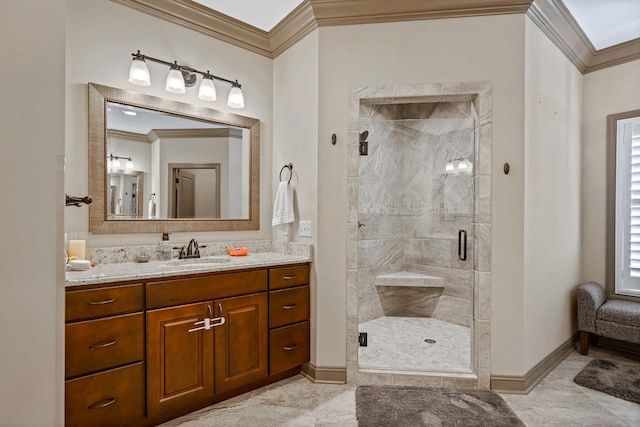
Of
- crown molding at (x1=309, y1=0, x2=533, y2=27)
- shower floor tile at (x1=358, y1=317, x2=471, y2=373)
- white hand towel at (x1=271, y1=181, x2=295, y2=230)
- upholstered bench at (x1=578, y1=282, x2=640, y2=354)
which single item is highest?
crown molding at (x1=309, y1=0, x2=533, y2=27)

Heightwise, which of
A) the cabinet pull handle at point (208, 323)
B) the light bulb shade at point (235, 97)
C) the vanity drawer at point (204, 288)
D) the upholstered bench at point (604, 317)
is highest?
the light bulb shade at point (235, 97)

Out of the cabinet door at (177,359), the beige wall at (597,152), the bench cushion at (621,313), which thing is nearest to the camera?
the cabinet door at (177,359)

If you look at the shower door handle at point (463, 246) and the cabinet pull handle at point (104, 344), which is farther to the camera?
the shower door handle at point (463, 246)

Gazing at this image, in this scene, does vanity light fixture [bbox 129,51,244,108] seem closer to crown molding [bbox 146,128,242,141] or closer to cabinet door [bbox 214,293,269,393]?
crown molding [bbox 146,128,242,141]

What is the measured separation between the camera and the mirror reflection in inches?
96.4

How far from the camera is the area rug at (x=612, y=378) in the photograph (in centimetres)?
243

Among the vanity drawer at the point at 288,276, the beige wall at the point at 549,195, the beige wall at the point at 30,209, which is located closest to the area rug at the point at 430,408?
the beige wall at the point at 549,195

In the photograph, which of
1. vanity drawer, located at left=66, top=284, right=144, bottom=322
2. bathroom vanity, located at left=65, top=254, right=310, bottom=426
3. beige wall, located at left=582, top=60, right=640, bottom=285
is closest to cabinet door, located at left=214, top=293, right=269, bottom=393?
bathroom vanity, located at left=65, top=254, right=310, bottom=426

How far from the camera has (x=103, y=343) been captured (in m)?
1.80

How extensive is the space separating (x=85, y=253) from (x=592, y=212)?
4334mm

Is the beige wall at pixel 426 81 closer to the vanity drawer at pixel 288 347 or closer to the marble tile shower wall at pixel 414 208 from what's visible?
the vanity drawer at pixel 288 347

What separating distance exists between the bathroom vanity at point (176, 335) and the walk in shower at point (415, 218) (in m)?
1.43

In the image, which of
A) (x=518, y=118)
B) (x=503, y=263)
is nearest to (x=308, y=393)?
(x=503, y=263)

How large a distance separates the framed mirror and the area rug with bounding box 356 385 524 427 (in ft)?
5.46
